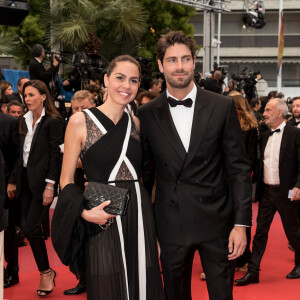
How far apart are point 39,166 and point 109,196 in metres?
2.09

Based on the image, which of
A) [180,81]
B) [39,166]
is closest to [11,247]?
[39,166]

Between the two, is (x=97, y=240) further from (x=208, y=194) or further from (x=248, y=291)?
(x=248, y=291)

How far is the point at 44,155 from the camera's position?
4547 millimetres

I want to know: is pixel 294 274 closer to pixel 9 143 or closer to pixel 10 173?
pixel 10 173

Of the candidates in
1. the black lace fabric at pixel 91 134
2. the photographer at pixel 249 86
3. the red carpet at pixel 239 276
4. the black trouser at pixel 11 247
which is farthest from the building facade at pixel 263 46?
the black lace fabric at pixel 91 134

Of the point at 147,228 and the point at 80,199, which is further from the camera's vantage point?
the point at 147,228

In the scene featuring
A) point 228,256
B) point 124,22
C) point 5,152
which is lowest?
point 228,256

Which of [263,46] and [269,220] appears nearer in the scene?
[269,220]

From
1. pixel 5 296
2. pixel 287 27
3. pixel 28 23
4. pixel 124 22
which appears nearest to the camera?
pixel 5 296

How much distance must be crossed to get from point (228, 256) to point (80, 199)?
34.6 inches

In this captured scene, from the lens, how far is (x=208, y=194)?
2877mm

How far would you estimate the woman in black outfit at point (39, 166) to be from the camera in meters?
4.48

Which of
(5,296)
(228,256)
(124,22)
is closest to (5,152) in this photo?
(5,296)

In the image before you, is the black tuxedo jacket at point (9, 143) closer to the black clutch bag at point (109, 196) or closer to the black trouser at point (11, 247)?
the black trouser at point (11, 247)
